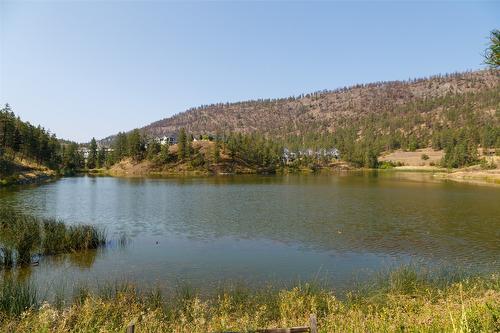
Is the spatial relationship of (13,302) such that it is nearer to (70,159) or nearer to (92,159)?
(70,159)

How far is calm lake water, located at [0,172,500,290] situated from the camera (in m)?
23.6

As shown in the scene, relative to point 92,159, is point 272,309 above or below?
below

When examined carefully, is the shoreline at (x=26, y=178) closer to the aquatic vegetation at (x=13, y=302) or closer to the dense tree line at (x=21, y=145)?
the dense tree line at (x=21, y=145)

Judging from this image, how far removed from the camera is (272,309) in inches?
628

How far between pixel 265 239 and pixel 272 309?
60.1 feet

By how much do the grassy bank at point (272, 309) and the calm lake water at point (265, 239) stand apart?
4.09 m

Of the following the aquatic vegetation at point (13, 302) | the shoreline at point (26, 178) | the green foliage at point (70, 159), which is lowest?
the aquatic vegetation at point (13, 302)

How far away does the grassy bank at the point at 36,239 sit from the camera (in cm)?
2450

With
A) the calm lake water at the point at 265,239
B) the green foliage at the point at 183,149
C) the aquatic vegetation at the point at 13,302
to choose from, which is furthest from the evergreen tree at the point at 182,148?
the aquatic vegetation at the point at 13,302

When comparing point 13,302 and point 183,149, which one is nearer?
point 13,302

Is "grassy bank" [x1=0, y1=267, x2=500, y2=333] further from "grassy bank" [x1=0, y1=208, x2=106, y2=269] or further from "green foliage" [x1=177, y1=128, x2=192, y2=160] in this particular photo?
"green foliage" [x1=177, y1=128, x2=192, y2=160]

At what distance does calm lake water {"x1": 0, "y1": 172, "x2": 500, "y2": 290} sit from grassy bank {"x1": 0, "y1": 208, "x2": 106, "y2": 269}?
4.36 ft

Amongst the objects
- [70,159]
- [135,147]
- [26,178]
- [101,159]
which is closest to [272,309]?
[26,178]

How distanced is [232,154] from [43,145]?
75.2m
